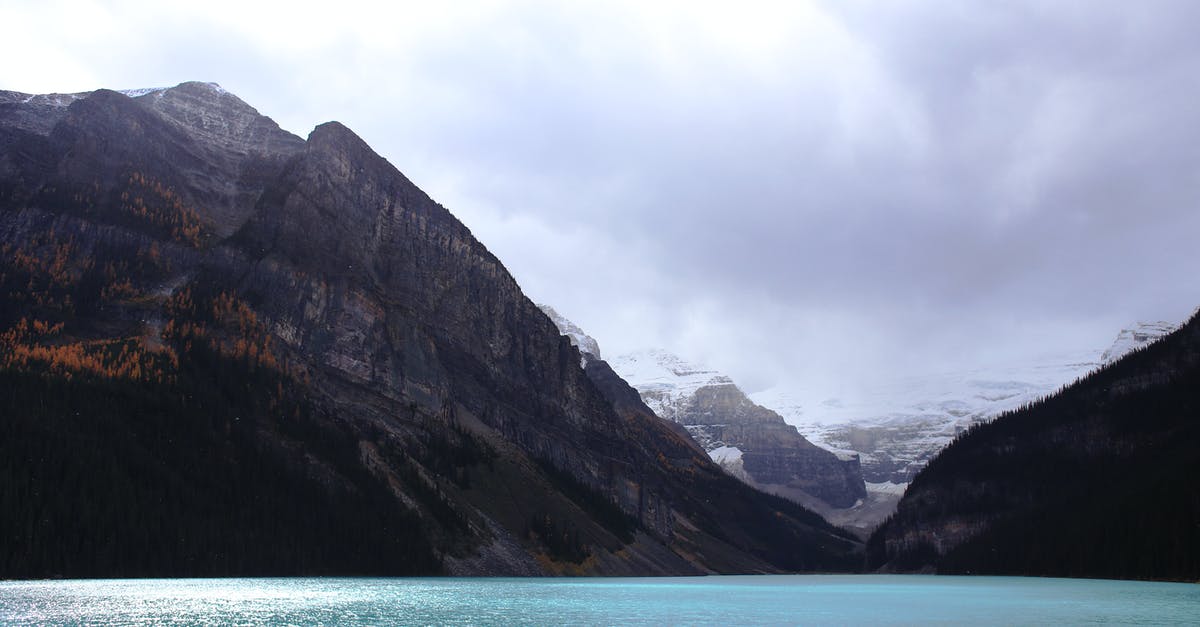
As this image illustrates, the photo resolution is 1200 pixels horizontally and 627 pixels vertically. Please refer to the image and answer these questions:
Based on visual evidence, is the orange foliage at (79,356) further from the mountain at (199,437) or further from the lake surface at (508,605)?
the lake surface at (508,605)

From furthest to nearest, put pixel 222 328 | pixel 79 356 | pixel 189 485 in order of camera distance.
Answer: pixel 222 328 < pixel 79 356 < pixel 189 485

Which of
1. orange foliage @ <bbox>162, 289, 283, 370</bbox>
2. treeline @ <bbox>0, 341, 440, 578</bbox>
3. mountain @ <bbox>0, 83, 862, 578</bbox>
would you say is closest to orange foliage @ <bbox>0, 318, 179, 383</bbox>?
mountain @ <bbox>0, 83, 862, 578</bbox>

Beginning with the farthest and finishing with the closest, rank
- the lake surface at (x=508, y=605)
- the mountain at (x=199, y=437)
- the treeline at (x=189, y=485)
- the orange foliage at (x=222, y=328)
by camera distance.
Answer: the orange foliage at (x=222, y=328)
the mountain at (x=199, y=437)
the treeline at (x=189, y=485)
the lake surface at (x=508, y=605)

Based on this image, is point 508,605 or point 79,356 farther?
point 79,356

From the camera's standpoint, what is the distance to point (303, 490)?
15188 centimetres

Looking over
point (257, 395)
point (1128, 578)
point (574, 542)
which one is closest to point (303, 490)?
point (257, 395)

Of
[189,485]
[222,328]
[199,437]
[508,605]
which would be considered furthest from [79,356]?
[508,605]

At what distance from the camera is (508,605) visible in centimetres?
9731

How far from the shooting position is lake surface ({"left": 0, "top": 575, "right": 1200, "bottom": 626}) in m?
76.6

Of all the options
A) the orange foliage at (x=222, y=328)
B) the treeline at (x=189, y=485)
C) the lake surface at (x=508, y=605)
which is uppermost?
the orange foliage at (x=222, y=328)

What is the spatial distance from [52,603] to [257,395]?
89.0 m

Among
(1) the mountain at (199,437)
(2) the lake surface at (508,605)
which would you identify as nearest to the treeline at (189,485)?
(1) the mountain at (199,437)

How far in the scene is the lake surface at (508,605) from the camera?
76562mm

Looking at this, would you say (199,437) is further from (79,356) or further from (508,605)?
(508,605)
